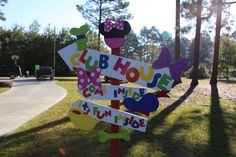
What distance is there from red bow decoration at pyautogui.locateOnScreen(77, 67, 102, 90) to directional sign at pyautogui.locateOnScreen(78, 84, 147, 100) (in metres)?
0.06

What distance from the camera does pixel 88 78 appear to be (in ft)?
17.6

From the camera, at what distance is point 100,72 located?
5324mm

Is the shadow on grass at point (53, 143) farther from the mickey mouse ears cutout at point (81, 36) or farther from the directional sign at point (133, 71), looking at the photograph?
the mickey mouse ears cutout at point (81, 36)

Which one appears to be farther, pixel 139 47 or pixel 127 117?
pixel 139 47

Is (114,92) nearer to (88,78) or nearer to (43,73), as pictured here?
(88,78)

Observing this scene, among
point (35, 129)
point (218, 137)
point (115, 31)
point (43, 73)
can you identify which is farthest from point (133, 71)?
point (43, 73)

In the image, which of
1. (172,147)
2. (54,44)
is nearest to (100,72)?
(172,147)

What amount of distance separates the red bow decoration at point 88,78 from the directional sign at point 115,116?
1.00ft

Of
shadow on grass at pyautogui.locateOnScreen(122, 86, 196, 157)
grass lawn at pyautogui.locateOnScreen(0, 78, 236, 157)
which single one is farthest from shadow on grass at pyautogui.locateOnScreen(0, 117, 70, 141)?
shadow on grass at pyautogui.locateOnScreen(122, 86, 196, 157)

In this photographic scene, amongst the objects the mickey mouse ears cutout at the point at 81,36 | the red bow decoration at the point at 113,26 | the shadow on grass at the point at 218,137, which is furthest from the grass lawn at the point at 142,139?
the red bow decoration at the point at 113,26

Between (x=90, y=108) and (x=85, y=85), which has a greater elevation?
(x=85, y=85)

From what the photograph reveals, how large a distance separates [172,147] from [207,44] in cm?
11411

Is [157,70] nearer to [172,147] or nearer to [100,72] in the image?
[100,72]

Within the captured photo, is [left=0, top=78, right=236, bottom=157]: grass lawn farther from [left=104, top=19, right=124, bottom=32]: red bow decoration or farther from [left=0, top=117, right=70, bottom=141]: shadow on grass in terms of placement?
[left=104, top=19, right=124, bottom=32]: red bow decoration
